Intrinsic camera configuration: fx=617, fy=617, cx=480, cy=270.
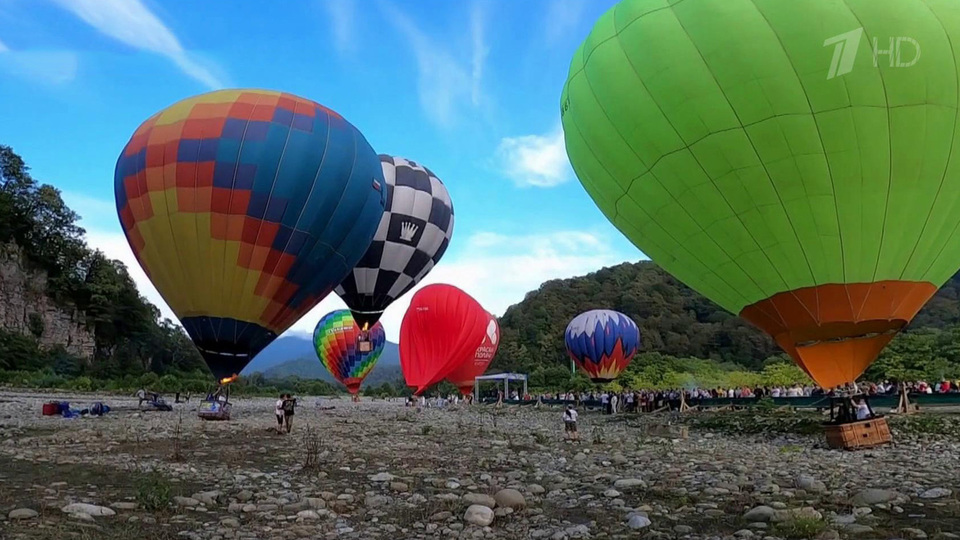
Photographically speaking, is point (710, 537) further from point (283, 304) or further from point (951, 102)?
point (283, 304)

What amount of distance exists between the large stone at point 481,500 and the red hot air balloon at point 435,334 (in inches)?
1076

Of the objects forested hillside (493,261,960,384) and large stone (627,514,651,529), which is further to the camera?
forested hillside (493,261,960,384)

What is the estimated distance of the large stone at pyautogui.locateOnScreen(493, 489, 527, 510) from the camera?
550 centimetres

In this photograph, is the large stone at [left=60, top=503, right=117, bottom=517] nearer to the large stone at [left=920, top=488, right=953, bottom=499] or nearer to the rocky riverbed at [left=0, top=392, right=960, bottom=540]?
the rocky riverbed at [left=0, top=392, right=960, bottom=540]

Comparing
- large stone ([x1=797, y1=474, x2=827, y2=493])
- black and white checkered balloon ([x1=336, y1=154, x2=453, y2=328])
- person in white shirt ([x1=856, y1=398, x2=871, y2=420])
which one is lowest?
large stone ([x1=797, y1=474, x2=827, y2=493])

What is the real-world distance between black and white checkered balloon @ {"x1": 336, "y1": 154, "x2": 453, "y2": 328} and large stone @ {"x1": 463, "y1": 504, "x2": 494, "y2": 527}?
57.8 feet

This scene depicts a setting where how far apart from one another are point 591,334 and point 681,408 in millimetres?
15477

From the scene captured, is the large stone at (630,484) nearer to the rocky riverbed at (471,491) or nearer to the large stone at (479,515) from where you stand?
the rocky riverbed at (471,491)

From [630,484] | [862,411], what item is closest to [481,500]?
[630,484]

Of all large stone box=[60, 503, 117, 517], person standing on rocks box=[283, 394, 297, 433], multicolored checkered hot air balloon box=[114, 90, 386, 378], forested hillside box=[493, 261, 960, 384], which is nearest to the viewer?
large stone box=[60, 503, 117, 517]

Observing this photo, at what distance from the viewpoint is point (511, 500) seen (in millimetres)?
5562

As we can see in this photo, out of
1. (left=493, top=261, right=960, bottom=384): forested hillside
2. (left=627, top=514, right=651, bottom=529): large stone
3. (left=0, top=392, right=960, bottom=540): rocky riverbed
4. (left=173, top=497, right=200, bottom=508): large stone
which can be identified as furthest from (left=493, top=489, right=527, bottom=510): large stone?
(left=493, top=261, right=960, bottom=384): forested hillside

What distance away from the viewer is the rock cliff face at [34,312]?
4719cm

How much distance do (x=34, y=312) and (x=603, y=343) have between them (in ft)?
147
